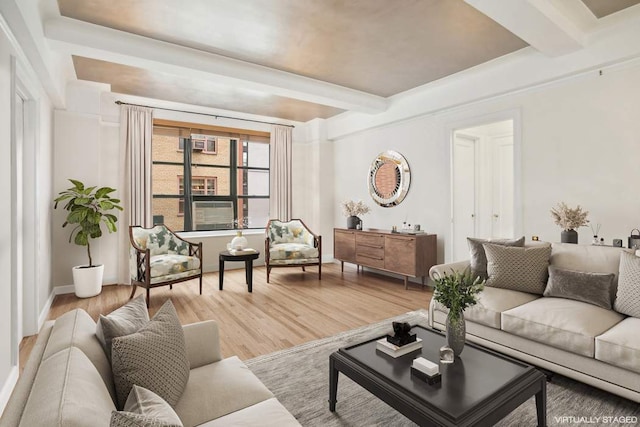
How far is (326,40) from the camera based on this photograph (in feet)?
11.5

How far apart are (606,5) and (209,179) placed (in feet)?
19.3

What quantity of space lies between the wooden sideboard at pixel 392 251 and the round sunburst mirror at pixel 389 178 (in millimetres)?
670

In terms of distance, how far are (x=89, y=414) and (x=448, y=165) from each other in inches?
189

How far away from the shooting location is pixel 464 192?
214 inches

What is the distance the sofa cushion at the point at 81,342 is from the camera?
47.7 inches

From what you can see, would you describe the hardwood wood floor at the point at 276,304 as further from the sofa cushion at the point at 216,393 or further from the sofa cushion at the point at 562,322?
the sofa cushion at the point at 562,322

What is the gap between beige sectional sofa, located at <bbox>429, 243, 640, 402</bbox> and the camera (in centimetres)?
200

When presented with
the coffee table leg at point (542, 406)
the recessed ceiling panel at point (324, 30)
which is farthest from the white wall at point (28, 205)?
the coffee table leg at point (542, 406)

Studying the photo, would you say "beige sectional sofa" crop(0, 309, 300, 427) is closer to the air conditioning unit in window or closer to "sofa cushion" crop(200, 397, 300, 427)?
"sofa cushion" crop(200, 397, 300, 427)

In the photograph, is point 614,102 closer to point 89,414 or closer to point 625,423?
point 625,423

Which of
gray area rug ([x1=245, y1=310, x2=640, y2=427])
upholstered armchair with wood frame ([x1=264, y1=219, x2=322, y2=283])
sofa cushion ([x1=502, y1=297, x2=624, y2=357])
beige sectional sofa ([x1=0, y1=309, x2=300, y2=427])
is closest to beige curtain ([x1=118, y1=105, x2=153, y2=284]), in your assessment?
upholstered armchair with wood frame ([x1=264, y1=219, x2=322, y2=283])

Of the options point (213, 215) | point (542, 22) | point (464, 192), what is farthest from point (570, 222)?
point (213, 215)

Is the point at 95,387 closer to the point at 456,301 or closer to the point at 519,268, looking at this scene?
the point at 456,301

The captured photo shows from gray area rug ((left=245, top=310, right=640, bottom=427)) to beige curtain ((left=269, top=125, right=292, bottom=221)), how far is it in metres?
4.13
